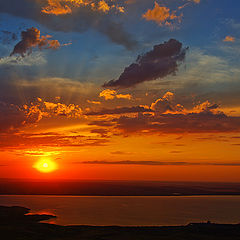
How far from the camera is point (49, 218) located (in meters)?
153

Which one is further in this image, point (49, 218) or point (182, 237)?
point (49, 218)

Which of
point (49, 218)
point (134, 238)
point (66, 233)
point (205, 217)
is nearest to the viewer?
point (134, 238)

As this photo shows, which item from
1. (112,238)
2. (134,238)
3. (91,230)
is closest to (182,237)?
(134,238)

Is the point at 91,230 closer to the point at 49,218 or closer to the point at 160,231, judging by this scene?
the point at 160,231

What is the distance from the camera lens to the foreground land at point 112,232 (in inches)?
3757

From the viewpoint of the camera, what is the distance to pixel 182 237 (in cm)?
9856

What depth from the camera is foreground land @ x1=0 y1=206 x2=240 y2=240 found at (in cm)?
9544

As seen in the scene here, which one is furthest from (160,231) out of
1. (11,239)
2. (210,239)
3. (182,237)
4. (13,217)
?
(13,217)

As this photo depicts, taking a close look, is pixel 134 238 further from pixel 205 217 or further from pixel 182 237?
pixel 205 217

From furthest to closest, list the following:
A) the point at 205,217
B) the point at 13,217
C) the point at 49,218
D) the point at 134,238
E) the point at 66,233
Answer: the point at 205,217 → the point at 49,218 → the point at 13,217 → the point at 66,233 → the point at 134,238

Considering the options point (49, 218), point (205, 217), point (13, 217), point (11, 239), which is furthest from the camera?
point (205, 217)

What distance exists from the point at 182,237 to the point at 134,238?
51.9ft

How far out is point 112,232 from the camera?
105 m

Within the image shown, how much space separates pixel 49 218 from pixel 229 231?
8602 cm
